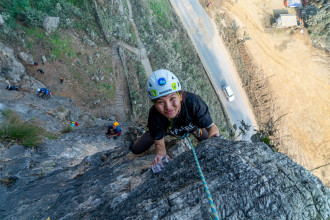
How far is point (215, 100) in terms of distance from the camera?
2081 centimetres

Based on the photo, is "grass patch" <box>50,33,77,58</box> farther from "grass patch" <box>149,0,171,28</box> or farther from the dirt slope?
the dirt slope

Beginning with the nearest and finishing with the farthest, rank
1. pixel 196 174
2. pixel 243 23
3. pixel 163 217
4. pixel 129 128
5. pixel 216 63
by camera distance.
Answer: pixel 163 217
pixel 196 174
pixel 129 128
pixel 216 63
pixel 243 23

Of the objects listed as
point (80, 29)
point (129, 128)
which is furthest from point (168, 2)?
point (129, 128)

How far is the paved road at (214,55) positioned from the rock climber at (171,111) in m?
17.3

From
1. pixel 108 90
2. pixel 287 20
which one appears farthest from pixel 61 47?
pixel 287 20

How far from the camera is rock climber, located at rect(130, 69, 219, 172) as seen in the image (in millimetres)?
3875

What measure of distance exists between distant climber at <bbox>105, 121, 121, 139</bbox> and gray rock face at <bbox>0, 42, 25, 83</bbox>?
7.44m

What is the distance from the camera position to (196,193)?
2893 millimetres

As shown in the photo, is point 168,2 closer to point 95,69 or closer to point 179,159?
point 95,69

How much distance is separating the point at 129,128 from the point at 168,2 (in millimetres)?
19477

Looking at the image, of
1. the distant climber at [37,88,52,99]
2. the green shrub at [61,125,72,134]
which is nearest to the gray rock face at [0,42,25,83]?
the distant climber at [37,88,52,99]

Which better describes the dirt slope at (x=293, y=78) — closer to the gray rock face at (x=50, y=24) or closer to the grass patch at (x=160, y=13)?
the grass patch at (x=160, y=13)

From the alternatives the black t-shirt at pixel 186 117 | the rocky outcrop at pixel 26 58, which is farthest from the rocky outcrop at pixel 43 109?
the black t-shirt at pixel 186 117

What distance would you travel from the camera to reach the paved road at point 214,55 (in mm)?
21391
